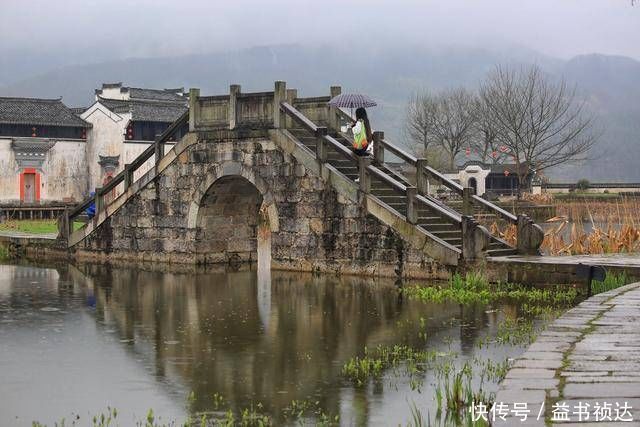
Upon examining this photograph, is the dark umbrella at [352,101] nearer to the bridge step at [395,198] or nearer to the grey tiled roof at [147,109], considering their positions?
the bridge step at [395,198]

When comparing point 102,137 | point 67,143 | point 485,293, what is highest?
point 102,137

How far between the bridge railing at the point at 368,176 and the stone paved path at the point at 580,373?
854 cm

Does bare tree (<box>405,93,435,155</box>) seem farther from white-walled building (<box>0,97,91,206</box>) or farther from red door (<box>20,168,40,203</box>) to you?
red door (<box>20,168,40,203</box>)

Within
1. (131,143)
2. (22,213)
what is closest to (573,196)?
(131,143)

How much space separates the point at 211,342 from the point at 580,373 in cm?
681

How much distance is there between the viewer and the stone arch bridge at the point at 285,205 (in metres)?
20.9

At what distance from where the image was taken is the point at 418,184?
23.0 meters

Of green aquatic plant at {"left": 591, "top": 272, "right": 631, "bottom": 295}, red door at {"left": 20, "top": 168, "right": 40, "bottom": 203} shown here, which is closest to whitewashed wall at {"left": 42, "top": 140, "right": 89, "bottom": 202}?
red door at {"left": 20, "top": 168, "right": 40, "bottom": 203}

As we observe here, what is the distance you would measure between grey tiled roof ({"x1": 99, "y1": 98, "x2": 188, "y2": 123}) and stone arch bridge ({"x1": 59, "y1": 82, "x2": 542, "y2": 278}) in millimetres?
35232

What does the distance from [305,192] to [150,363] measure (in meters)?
10.9

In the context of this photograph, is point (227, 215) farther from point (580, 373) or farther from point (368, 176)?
point (580, 373)

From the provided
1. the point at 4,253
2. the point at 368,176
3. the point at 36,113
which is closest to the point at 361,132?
the point at 368,176

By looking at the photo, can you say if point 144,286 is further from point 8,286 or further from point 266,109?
point 266,109

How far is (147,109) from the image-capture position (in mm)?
64250
